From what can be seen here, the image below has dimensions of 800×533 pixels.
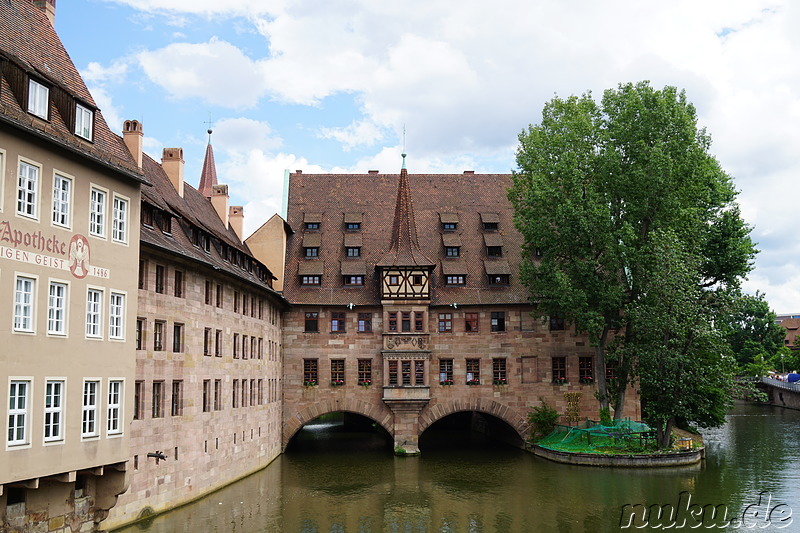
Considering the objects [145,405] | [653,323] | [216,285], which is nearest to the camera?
[145,405]

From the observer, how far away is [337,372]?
144 feet

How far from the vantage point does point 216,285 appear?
30.8m

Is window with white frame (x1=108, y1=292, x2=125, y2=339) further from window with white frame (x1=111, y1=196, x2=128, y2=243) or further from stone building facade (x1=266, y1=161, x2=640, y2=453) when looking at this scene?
stone building facade (x1=266, y1=161, x2=640, y2=453)

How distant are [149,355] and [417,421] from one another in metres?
21.0

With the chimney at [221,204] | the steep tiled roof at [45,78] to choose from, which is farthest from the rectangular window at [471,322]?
the steep tiled roof at [45,78]

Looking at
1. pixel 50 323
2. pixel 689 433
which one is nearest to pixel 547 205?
pixel 689 433

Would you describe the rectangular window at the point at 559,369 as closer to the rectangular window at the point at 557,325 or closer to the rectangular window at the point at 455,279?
the rectangular window at the point at 557,325

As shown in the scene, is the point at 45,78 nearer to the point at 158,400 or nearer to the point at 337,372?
the point at 158,400

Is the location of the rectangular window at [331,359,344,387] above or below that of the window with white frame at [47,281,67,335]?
below

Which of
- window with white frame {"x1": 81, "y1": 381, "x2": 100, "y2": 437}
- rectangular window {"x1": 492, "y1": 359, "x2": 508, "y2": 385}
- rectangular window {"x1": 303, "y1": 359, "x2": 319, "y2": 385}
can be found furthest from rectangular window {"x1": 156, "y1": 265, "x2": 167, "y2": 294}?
rectangular window {"x1": 492, "y1": 359, "x2": 508, "y2": 385}

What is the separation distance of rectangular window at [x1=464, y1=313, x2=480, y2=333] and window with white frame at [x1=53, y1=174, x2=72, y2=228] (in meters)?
28.8

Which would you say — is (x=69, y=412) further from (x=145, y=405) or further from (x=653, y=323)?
(x=653, y=323)

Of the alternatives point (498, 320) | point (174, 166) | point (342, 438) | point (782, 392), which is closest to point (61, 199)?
point (174, 166)

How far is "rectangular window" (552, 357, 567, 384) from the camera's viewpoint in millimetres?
44094
